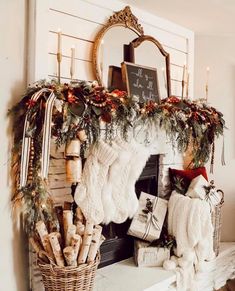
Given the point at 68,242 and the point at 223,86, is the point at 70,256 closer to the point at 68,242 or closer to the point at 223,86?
the point at 68,242

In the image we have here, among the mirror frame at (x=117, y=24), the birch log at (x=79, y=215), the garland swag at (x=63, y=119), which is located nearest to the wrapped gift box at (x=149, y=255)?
the birch log at (x=79, y=215)

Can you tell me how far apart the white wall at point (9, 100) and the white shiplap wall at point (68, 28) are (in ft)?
0.22

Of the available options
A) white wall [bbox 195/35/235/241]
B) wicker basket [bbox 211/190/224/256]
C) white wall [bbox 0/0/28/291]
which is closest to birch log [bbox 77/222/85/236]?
white wall [bbox 0/0/28/291]

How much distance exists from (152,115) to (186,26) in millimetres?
1278

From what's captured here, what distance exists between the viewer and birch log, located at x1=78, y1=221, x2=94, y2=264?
84.3 inches

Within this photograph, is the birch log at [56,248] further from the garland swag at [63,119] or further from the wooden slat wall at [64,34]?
the wooden slat wall at [64,34]

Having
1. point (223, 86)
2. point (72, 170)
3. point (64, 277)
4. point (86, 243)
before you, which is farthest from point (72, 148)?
point (223, 86)

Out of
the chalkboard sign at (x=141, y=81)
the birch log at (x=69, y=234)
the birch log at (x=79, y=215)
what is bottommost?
the birch log at (x=69, y=234)

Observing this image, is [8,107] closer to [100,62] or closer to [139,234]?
[100,62]

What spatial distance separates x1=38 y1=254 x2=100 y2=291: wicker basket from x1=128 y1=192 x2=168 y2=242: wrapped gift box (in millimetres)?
789

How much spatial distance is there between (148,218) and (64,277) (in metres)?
1.01

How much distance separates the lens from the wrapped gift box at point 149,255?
2816mm

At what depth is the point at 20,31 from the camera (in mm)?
2201

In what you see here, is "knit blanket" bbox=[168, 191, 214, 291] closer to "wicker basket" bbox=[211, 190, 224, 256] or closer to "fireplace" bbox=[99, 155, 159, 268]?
"wicker basket" bbox=[211, 190, 224, 256]
